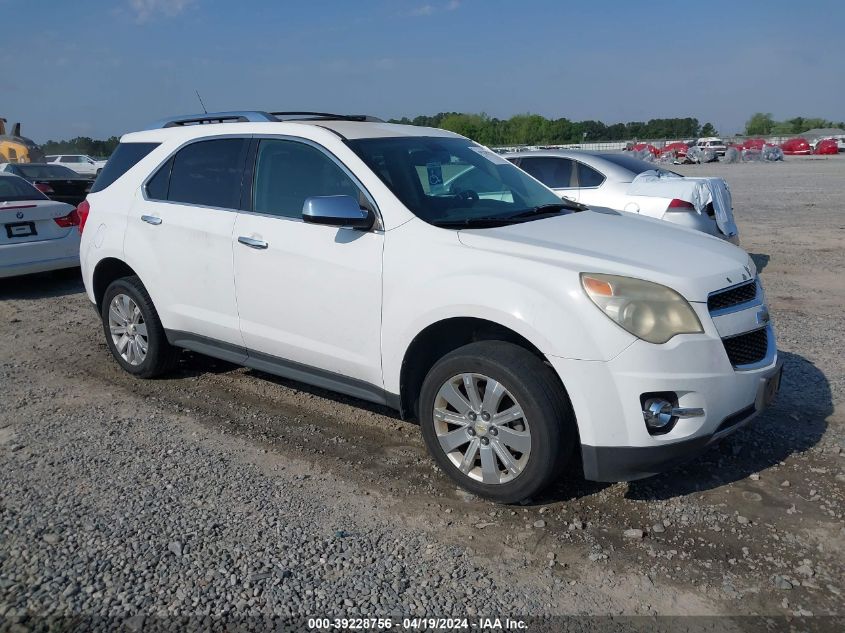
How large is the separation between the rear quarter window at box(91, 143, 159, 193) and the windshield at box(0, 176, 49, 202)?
13.1 feet

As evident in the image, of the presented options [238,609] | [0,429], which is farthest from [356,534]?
[0,429]

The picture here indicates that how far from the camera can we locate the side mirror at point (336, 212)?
3.97m

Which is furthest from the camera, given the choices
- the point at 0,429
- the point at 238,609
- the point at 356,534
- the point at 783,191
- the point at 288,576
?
the point at 783,191

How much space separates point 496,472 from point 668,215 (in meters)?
5.88

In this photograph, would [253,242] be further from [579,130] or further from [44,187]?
[579,130]

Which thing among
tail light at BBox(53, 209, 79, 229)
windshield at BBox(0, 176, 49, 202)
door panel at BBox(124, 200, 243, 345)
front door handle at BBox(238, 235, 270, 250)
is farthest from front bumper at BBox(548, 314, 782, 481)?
windshield at BBox(0, 176, 49, 202)

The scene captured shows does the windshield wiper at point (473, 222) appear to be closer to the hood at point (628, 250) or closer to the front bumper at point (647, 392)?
the hood at point (628, 250)

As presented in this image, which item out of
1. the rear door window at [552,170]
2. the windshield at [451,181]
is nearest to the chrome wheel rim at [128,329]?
the windshield at [451,181]

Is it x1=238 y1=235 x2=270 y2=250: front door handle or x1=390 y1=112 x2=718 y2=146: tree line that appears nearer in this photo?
x1=238 y1=235 x2=270 y2=250: front door handle

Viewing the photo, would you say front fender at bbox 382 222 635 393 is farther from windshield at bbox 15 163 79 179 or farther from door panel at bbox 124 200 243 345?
windshield at bbox 15 163 79 179

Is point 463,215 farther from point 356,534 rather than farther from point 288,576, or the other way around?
point 288,576

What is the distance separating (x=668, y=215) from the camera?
8656 millimetres

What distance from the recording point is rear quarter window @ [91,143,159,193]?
559cm

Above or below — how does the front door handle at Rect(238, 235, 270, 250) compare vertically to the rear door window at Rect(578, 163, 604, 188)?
above
